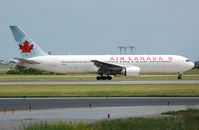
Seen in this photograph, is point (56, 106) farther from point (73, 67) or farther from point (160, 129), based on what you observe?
point (73, 67)

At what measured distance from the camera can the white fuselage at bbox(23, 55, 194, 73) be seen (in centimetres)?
7375

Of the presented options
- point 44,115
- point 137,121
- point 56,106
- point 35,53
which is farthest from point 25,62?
point 137,121

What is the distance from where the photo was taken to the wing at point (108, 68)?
236ft

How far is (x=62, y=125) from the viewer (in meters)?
16.4

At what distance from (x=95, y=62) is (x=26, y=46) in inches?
426

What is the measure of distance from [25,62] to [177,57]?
2227 cm

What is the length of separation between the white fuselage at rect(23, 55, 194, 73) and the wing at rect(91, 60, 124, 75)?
1115 millimetres

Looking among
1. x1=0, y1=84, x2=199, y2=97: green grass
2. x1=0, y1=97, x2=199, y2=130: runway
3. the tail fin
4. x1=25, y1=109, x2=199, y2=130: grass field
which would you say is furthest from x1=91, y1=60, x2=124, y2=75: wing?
x1=25, y1=109, x2=199, y2=130: grass field

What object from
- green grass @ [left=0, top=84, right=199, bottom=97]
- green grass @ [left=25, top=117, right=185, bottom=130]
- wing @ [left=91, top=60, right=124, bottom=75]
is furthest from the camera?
wing @ [left=91, top=60, right=124, bottom=75]

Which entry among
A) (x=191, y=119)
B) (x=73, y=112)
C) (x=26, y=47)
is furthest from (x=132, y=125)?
(x=26, y=47)

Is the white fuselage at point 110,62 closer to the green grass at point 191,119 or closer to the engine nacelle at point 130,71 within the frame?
the engine nacelle at point 130,71

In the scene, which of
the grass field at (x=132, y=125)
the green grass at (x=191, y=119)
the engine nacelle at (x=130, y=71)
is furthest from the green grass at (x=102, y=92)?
the engine nacelle at (x=130, y=71)

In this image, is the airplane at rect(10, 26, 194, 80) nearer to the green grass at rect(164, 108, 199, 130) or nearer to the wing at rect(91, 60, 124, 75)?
the wing at rect(91, 60, 124, 75)

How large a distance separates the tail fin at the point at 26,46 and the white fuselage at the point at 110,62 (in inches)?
46.3
